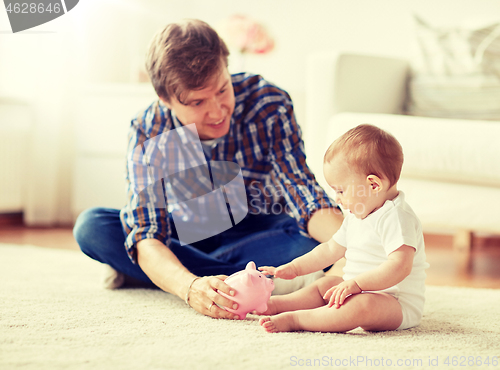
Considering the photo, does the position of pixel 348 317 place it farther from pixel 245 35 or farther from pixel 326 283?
pixel 245 35

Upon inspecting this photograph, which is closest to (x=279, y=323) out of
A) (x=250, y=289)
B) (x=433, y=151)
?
(x=250, y=289)

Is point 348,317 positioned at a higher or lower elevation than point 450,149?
lower

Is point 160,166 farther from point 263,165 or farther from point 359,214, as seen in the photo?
point 359,214

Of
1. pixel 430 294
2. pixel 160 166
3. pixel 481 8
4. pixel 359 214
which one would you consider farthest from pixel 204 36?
pixel 481 8

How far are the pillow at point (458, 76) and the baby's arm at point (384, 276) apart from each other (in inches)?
46.7

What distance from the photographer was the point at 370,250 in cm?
85

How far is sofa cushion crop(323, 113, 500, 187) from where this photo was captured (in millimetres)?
1402

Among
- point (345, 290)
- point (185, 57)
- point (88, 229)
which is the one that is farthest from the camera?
point (88, 229)

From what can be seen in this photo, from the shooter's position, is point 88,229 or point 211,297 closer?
point 211,297

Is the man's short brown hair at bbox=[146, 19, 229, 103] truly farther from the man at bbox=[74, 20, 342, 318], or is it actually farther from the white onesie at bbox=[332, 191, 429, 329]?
the white onesie at bbox=[332, 191, 429, 329]

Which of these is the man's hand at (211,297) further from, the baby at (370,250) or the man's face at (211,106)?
the man's face at (211,106)

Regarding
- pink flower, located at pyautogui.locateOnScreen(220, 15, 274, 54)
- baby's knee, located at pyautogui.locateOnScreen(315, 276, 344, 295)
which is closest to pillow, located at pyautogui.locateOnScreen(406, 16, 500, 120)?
pink flower, located at pyautogui.locateOnScreen(220, 15, 274, 54)

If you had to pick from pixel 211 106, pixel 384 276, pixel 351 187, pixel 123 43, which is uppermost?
pixel 123 43

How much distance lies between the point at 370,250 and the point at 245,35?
1684mm
